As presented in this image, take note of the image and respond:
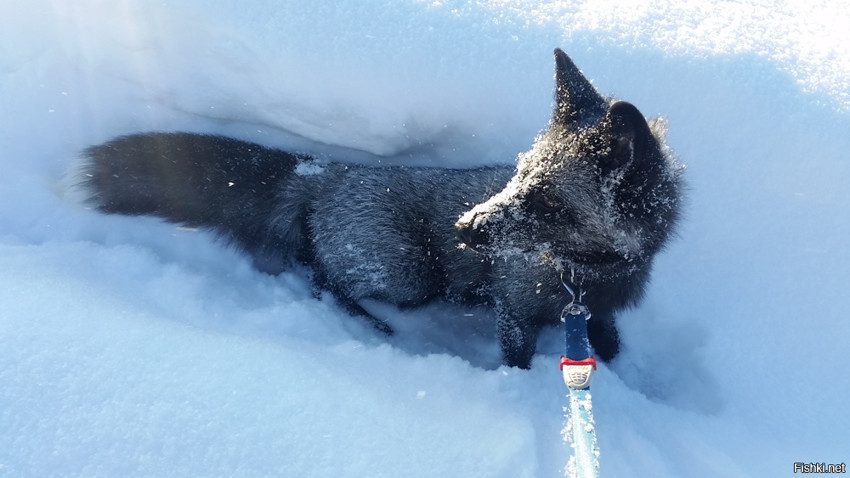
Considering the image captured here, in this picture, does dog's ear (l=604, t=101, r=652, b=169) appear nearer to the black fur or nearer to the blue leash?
the black fur

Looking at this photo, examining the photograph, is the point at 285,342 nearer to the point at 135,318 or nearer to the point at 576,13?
the point at 135,318

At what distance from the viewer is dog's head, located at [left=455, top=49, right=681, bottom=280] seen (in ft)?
7.85

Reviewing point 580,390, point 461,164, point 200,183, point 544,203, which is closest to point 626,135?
point 544,203

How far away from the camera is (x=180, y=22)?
3.41m

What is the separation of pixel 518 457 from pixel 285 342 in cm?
139

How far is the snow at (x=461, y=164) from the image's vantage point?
2748 mm

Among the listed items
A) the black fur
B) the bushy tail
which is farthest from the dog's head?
the bushy tail

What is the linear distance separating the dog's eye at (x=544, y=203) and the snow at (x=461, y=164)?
3.34 ft

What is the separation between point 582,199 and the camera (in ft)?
8.15

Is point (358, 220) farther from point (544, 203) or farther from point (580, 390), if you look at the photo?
point (580, 390)

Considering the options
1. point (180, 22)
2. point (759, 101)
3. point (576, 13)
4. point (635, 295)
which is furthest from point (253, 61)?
point (759, 101)

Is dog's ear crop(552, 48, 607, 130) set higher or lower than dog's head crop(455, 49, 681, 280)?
higher

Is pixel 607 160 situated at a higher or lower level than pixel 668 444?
higher

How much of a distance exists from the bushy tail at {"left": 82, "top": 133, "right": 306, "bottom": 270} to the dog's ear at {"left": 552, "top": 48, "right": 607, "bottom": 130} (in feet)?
5.94
